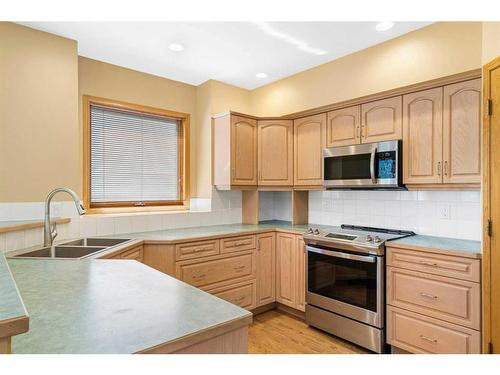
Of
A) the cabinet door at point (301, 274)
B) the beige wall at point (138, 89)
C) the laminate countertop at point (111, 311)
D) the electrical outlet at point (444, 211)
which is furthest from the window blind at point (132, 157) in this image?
the electrical outlet at point (444, 211)

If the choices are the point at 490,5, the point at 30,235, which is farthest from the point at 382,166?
the point at 30,235

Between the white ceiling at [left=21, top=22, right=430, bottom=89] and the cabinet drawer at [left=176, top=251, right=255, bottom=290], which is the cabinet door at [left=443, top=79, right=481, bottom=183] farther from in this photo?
the cabinet drawer at [left=176, top=251, right=255, bottom=290]

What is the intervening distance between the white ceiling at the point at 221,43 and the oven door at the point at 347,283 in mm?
1865

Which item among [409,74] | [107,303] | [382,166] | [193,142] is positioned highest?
[409,74]

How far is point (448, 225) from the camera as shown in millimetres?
2600

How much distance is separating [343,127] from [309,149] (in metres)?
0.45

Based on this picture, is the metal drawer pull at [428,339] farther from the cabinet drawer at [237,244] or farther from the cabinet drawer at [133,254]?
the cabinet drawer at [133,254]

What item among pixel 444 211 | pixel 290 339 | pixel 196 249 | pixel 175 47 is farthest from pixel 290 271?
pixel 175 47

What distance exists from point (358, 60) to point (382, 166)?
1.06 m

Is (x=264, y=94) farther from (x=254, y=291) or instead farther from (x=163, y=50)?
(x=254, y=291)

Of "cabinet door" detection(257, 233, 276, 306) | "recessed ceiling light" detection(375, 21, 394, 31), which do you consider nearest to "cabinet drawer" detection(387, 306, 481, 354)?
"cabinet door" detection(257, 233, 276, 306)

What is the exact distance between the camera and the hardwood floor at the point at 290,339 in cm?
252

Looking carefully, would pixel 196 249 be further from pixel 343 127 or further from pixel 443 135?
pixel 443 135

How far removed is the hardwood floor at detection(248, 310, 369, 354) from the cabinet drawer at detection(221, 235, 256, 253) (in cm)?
77
